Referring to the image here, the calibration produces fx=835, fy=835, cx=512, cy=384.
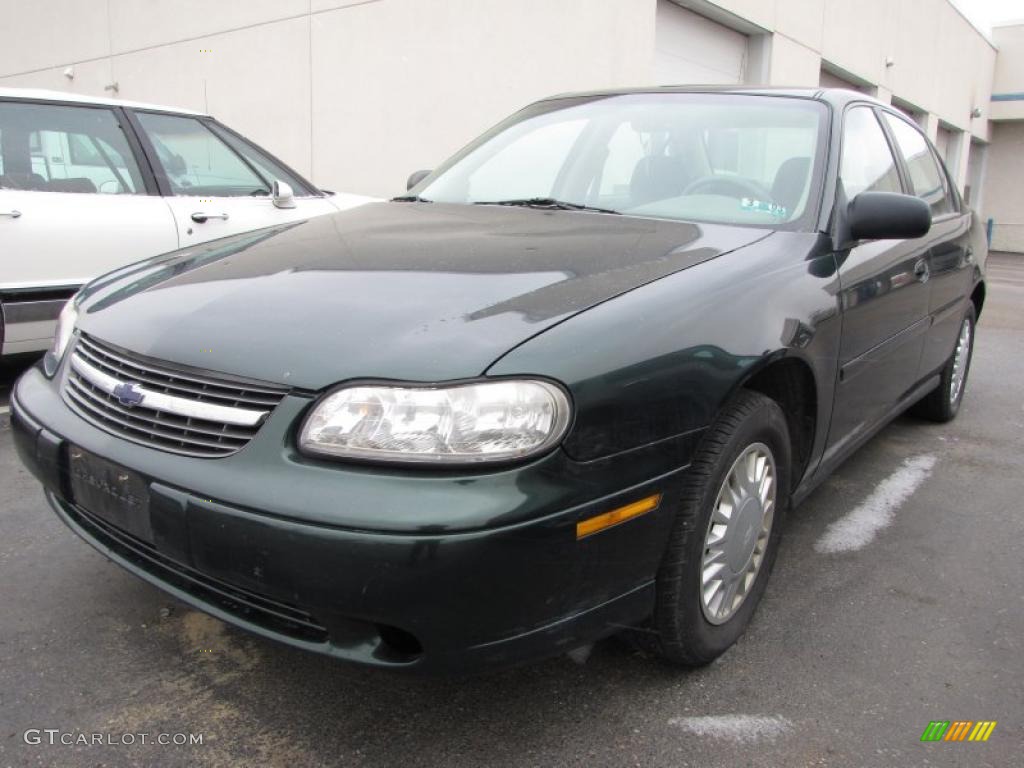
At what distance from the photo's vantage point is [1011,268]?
1833 centimetres

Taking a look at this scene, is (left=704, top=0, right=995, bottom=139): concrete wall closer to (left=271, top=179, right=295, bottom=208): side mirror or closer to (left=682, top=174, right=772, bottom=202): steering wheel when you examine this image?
(left=271, top=179, right=295, bottom=208): side mirror

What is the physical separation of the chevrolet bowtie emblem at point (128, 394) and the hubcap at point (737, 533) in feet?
4.41

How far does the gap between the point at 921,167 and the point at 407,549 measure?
3.41 metres

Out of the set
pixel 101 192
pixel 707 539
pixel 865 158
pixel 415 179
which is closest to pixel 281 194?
pixel 101 192

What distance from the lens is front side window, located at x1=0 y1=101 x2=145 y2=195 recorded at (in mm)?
4281

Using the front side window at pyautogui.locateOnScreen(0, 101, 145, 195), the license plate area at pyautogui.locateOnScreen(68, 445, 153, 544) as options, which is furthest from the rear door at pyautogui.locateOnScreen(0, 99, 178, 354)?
the license plate area at pyautogui.locateOnScreen(68, 445, 153, 544)

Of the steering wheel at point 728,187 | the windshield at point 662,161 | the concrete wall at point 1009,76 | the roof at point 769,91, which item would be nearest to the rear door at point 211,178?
the windshield at point 662,161

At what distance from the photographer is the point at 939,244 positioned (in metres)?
3.57

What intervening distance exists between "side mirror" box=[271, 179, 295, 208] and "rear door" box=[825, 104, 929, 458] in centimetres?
322

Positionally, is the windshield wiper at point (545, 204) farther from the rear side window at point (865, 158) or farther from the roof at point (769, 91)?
the rear side window at point (865, 158)

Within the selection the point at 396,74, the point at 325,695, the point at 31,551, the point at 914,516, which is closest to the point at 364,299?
the point at 325,695

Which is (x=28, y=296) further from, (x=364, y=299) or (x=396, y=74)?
(x=396, y=74)

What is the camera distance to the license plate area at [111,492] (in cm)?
176

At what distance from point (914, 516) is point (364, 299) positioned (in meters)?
2.50
